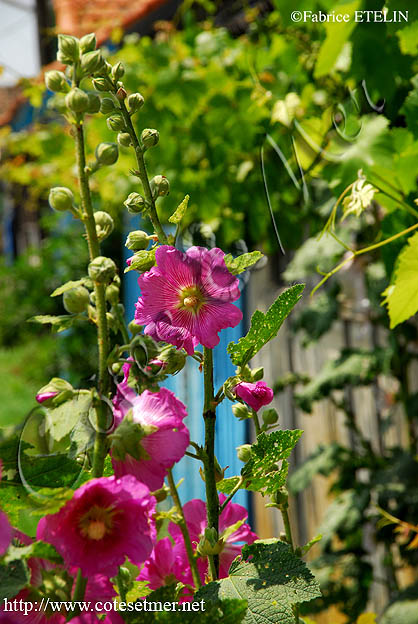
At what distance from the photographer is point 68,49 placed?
40 centimetres

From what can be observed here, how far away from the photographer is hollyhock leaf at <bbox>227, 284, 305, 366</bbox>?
382mm

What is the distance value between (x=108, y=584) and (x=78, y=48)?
1.00 ft

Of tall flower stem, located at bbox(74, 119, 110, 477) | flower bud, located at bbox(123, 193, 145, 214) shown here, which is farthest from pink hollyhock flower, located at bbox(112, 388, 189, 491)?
flower bud, located at bbox(123, 193, 145, 214)

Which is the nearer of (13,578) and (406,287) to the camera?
(13,578)

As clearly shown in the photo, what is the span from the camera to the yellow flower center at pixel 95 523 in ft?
1.06

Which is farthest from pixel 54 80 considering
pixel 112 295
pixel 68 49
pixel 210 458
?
pixel 210 458

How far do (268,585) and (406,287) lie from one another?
31 centimetres

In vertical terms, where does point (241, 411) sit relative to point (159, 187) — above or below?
below

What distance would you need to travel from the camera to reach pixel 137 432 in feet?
1.06

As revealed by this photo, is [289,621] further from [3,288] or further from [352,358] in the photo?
[3,288]

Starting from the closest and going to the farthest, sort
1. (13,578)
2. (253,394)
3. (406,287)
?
(13,578)
(253,394)
(406,287)

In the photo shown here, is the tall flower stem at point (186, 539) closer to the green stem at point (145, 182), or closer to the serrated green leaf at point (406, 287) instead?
the green stem at point (145, 182)

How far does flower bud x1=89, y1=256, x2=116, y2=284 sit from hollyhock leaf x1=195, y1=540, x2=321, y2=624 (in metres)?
0.17

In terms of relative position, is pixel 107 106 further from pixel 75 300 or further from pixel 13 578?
pixel 13 578
